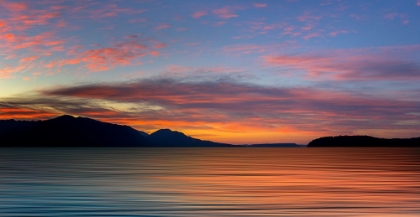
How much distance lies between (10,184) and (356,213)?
105ft

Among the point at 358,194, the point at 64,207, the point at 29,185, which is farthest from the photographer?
the point at 29,185

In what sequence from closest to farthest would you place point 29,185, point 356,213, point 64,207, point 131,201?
point 356,213 < point 64,207 < point 131,201 < point 29,185

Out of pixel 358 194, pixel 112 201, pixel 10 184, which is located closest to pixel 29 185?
pixel 10 184

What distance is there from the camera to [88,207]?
31109mm

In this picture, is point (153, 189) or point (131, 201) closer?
point (131, 201)

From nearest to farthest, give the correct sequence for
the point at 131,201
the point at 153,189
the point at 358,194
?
the point at 131,201 → the point at 358,194 → the point at 153,189

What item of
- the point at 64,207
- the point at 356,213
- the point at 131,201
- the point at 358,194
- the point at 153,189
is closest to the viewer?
the point at 356,213

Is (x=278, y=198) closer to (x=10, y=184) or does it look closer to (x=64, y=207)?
(x=64, y=207)

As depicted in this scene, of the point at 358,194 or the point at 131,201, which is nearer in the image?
the point at 131,201

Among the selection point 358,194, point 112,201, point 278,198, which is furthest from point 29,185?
point 358,194

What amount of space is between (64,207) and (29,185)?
17056 millimetres

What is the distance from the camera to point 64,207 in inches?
1217

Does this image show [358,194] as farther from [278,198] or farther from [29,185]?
[29,185]

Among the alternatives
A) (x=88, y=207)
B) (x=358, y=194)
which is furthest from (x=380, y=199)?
(x=88, y=207)
